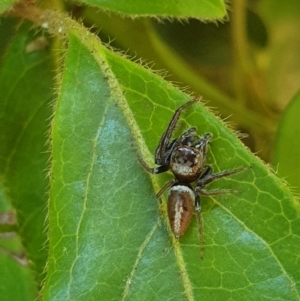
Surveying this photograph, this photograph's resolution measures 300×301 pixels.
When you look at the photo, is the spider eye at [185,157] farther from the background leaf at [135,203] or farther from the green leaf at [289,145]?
the green leaf at [289,145]

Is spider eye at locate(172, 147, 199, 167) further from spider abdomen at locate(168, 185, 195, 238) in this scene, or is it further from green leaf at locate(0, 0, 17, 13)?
green leaf at locate(0, 0, 17, 13)

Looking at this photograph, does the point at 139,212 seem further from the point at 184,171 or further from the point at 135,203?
the point at 184,171

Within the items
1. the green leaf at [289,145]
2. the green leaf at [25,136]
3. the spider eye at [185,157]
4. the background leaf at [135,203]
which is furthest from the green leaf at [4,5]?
the green leaf at [289,145]

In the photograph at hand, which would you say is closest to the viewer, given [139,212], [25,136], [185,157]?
[139,212]

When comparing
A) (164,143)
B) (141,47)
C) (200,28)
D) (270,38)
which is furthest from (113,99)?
(270,38)

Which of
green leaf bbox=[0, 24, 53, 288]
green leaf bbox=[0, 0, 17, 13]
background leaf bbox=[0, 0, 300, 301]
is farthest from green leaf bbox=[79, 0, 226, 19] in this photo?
green leaf bbox=[0, 24, 53, 288]

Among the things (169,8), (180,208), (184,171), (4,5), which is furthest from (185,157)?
(4,5)
